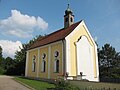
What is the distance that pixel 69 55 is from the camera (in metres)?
21.3

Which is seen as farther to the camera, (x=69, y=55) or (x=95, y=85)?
(x=69, y=55)

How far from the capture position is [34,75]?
27453 mm

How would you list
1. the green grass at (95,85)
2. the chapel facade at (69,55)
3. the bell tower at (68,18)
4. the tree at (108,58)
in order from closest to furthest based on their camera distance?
the green grass at (95,85)
the chapel facade at (69,55)
the bell tower at (68,18)
the tree at (108,58)

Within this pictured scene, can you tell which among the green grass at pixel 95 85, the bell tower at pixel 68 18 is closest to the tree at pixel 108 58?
the bell tower at pixel 68 18

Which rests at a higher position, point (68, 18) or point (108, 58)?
point (68, 18)

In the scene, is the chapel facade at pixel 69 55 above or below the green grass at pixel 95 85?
above

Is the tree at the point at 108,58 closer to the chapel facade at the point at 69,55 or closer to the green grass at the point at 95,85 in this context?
the chapel facade at the point at 69,55

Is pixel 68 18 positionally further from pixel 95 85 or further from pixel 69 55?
pixel 95 85

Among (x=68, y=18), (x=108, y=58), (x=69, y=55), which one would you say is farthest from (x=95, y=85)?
(x=108, y=58)

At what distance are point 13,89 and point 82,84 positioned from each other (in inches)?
250

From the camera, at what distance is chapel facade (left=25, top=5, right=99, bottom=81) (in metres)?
21.3

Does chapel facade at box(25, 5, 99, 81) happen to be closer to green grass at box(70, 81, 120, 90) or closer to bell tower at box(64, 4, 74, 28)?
bell tower at box(64, 4, 74, 28)

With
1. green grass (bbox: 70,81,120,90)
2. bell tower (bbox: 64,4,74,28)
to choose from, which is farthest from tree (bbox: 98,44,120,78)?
green grass (bbox: 70,81,120,90)

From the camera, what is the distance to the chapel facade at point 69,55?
21263mm
